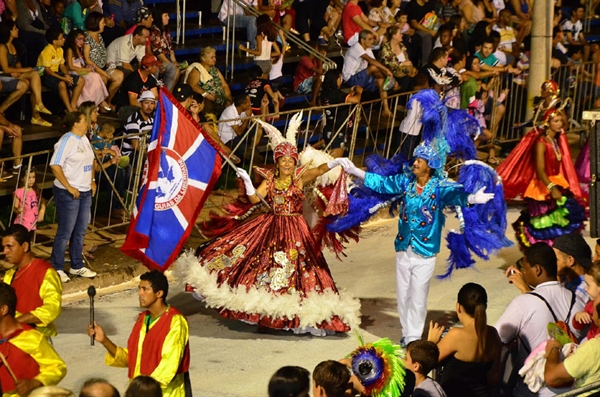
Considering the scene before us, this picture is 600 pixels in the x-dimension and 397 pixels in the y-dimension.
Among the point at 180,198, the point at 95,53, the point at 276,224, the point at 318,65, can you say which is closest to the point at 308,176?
the point at 276,224

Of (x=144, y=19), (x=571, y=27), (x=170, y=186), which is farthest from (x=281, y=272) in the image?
(x=571, y=27)

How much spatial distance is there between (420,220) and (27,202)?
4194 mm

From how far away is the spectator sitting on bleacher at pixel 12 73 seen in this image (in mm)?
14109

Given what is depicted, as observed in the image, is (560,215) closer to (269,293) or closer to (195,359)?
(269,293)

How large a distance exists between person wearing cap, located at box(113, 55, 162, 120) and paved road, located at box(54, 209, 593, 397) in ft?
9.24

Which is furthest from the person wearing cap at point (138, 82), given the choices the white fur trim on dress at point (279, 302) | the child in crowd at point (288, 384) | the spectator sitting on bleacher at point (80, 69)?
the child in crowd at point (288, 384)

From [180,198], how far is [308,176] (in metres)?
1.43

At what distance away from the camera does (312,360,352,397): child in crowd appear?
22.3 feet

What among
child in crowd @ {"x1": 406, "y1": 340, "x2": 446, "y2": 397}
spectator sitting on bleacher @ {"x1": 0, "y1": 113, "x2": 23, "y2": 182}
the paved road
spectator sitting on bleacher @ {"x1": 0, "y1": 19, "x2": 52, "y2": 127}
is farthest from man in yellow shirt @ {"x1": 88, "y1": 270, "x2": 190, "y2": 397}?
spectator sitting on bleacher @ {"x1": 0, "y1": 19, "x2": 52, "y2": 127}

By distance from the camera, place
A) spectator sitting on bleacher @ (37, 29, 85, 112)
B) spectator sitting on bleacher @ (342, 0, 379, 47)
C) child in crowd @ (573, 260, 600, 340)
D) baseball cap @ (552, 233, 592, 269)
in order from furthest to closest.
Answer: spectator sitting on bleacher @ (342, 0, 379, 47) → spectator sitting on bleacher @ (37, 29, 85, 112) → baseball cap @ (552, 233, 592, 269) → child in crowd @ (573, 260, 600, 340)

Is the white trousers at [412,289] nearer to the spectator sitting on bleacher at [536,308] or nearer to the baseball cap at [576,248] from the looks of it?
the baseball cap at [576,248]

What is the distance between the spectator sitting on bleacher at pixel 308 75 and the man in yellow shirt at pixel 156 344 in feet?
31.9

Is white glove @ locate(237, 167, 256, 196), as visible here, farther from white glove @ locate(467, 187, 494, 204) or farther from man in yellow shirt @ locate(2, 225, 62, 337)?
man in yellow shirt @ locate(2, 225, 62, 337)

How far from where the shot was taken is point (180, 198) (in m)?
10.4
